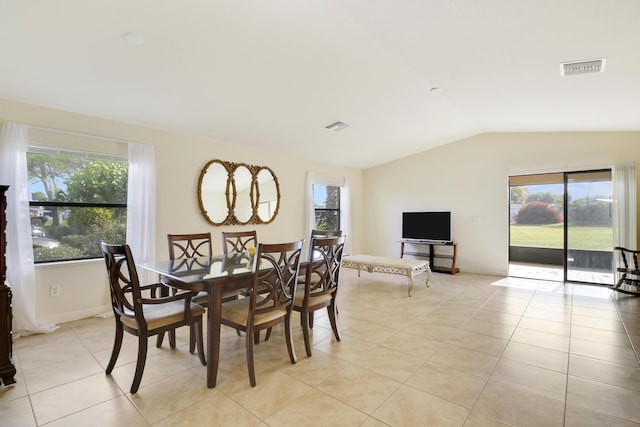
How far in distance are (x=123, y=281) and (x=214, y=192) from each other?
2.67 meters

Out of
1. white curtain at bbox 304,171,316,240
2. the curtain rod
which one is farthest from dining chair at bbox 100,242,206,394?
white curtain at bbox 304,171,316,240

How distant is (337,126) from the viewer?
469 centimetres

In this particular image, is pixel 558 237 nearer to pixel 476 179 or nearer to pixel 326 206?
pixel 476 179

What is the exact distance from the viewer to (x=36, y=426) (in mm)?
1675

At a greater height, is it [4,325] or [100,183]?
[100,183]

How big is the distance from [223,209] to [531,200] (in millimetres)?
7188

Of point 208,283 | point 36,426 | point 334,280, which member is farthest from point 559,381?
point 36,426

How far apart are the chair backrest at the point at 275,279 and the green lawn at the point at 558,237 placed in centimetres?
528

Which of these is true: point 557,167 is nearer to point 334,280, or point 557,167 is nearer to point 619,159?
point 619,159

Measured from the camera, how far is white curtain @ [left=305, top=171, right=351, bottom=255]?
19.7ft

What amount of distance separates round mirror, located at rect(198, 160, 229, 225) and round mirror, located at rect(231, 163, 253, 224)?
0.47 feet

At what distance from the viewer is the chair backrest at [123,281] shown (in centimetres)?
194

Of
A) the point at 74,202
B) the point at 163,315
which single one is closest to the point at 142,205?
the point at 74,202

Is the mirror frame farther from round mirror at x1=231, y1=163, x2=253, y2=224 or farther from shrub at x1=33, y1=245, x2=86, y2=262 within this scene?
shrub at x1=33, y1=245, x2=86, y2=262
